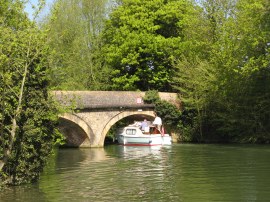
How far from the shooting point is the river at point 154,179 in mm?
14055

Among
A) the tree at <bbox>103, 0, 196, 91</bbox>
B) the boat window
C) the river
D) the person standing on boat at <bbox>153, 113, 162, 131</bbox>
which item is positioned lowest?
the river

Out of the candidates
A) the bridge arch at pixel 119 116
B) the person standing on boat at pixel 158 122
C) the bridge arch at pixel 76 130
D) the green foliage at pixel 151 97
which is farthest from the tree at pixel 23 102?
the green foliage at pixel 151 97

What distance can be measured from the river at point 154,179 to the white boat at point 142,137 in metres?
7.87

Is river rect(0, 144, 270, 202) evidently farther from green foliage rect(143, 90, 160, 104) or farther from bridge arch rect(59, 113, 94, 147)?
green foliage rect(143, 90, 160, 104)

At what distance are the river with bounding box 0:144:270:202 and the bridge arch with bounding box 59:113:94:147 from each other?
6522 mm

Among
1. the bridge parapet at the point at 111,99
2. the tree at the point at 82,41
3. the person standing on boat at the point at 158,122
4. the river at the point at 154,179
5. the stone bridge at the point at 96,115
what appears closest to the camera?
the river at the point at 154,179

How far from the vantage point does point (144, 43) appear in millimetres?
40062

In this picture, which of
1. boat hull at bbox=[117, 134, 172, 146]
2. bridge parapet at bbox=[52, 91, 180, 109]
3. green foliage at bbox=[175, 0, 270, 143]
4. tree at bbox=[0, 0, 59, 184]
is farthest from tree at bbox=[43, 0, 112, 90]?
tree at bbox=[0, 0, 59, 184]

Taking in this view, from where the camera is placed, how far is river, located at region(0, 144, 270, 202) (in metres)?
14.1

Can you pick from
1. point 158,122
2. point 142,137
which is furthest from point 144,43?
point 142,137

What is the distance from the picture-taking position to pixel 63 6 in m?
42.9

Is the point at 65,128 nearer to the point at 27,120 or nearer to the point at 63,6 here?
Answer: the point at 63,6

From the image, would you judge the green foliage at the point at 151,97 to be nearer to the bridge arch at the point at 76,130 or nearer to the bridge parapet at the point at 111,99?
the bridge parapet at the point at 111,99

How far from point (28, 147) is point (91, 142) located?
1840 cm
